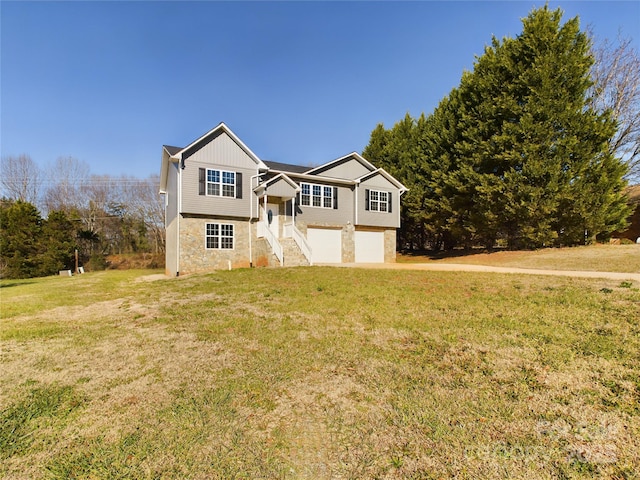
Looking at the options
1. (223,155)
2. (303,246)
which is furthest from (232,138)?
(303,246)

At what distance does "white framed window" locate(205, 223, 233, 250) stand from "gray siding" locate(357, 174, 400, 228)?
322 inches

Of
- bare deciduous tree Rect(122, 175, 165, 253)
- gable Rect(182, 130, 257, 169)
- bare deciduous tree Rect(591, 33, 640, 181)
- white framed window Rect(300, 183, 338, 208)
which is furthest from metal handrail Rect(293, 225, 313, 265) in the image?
bare deciduous tree Rect(122, 175, 165, 253)

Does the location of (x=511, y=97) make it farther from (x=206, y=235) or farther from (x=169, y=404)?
(x=169, y=404)

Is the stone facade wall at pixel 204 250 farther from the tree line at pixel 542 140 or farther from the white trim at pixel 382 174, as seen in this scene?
the tree line at pixel 542 140

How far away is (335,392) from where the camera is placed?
3105mm

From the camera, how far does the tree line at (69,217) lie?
69.2 ft

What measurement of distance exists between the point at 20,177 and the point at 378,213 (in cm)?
3338

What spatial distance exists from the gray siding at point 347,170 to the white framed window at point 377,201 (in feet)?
4.80

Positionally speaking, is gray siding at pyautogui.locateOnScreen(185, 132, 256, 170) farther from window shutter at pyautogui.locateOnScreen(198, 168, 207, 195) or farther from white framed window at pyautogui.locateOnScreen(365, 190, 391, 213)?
white framed window at pyautogui.locateOnScreen(365, 190, 391, 213)

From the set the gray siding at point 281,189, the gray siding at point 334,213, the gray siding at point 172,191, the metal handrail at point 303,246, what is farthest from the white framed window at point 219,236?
the gray siding at point 334,213

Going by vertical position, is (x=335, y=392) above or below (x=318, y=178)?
below

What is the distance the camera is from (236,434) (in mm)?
2453

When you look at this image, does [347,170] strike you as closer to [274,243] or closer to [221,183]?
[274,243]

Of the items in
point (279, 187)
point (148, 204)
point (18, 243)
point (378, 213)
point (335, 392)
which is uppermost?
point (148, 204)
